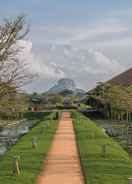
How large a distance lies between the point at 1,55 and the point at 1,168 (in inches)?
279

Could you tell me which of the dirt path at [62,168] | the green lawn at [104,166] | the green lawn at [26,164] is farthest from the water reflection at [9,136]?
the green lawn at [104,166]

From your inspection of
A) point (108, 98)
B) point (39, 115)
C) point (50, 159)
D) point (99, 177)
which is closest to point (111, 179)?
point (99, 177)

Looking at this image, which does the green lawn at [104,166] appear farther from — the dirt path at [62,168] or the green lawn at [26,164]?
the green lawn at [26,164]

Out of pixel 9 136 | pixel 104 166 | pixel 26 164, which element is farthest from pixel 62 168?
pixel 9 136

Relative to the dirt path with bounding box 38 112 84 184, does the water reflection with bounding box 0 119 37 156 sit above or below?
above

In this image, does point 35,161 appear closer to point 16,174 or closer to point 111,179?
point 16,174

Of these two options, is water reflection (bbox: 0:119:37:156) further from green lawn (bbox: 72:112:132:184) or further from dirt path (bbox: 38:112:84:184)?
green lawn (bbox: 72:112:132:184)

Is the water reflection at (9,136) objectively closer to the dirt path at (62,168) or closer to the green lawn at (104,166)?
the dirt path at (62,168)

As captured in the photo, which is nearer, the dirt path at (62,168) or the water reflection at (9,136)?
the dirt path at (62,168)

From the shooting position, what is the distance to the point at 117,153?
27469mm

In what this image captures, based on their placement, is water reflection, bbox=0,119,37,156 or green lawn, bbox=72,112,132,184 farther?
water reflection, bbox=0,119,37,156

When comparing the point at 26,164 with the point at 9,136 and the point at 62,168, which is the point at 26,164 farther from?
the point at 9,136

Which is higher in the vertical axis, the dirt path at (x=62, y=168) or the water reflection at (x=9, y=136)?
the water reflection at (x=9, y=136)

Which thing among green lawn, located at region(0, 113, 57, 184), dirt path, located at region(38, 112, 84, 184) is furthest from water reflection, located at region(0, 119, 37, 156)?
dirt path, located at region(38, 112, 84, 184)
